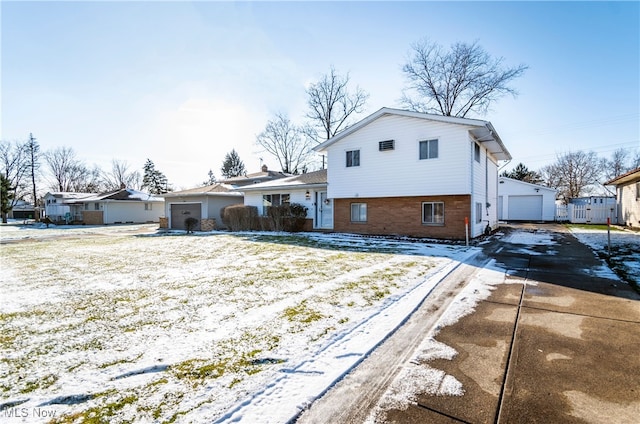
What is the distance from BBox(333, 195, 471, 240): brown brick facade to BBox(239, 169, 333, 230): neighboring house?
136 centimetres

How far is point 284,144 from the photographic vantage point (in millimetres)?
39344

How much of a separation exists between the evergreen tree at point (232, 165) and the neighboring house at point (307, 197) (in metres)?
39.5

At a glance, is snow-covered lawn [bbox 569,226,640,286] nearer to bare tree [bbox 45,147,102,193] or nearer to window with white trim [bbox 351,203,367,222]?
window with white trim [bbox 351,203,367,222]

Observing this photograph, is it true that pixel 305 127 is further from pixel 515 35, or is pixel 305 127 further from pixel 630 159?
pixel 630 159

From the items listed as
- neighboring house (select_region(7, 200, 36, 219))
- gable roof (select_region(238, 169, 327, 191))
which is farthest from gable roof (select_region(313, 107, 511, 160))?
neighboring house (select_region(7, 200, 36, 219))

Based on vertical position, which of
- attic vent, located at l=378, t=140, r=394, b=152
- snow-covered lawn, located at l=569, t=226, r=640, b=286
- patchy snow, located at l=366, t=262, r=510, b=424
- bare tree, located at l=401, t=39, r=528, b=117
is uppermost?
bare tree, located at l=401, t=39, r=528, b=117

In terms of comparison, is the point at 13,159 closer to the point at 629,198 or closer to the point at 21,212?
the point at 21,212

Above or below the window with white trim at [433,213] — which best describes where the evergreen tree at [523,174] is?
above

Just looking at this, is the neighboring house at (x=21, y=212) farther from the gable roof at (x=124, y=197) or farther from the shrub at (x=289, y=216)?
the shrub at (x=289, y=216)

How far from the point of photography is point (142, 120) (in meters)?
14.6

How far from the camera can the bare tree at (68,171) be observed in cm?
5388

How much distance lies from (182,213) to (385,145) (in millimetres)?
17265

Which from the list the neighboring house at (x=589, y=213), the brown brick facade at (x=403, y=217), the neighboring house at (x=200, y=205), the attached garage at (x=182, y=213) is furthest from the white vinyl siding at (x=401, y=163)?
the neighboring house at (x=589, y=213)

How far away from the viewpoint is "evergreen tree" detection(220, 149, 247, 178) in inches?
2293
